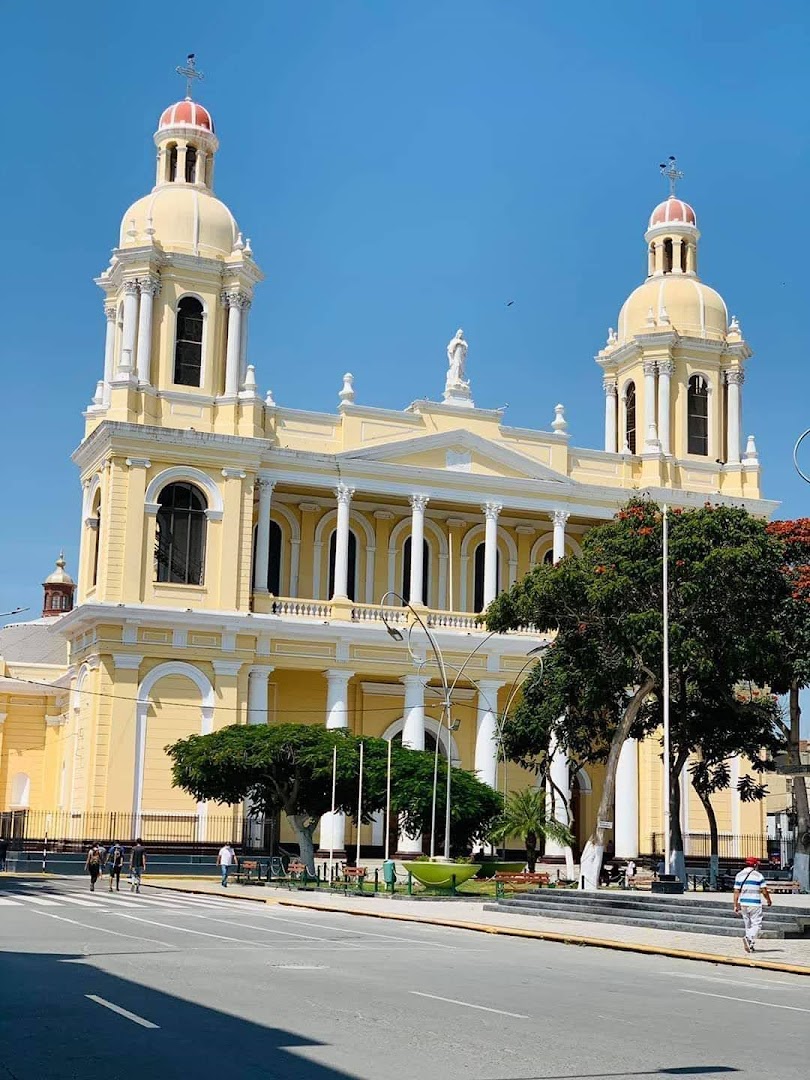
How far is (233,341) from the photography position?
50625 mm

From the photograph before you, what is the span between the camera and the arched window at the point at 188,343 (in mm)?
50438

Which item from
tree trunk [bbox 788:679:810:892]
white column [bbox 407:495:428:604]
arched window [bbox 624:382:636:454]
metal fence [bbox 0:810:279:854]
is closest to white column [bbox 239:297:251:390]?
white column [bbox 407:495:428:604]

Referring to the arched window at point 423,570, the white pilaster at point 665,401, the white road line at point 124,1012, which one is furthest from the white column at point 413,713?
the white road line at point 124,1012

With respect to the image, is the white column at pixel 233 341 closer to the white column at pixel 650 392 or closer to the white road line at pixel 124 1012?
the white column at pixel 650 392

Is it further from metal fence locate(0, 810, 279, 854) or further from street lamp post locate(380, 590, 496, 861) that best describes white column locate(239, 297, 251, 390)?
metal fence locate(0, 810, 279, 854)

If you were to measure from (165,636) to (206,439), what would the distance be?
6.53 meters

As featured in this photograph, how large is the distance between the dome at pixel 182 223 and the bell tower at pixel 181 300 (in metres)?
0.03

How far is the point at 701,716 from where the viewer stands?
39469 millimetres

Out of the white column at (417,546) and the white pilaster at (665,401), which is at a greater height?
the white pilaster at (665,401)

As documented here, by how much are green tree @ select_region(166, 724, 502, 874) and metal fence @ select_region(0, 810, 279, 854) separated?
2.92 meters

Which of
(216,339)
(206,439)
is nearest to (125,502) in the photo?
(206,439)

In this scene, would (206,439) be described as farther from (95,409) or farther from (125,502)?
(95,409)

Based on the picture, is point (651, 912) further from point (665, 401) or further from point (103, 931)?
point (665, 401)

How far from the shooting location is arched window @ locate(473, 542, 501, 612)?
5544cm
